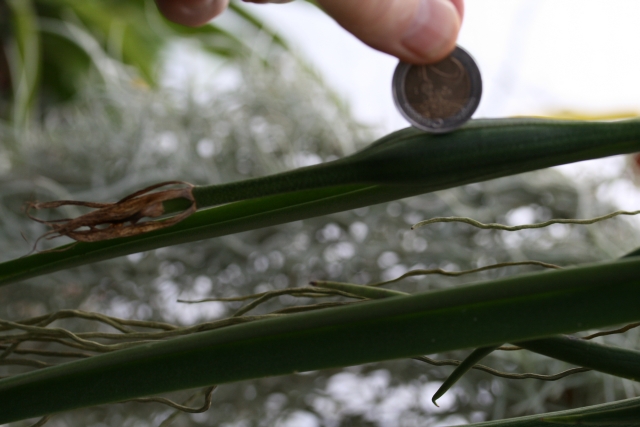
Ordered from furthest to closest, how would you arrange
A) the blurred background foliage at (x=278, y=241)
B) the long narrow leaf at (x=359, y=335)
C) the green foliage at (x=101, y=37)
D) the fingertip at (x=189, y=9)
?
the green foliage at (x=101, y=37) → the blurred background foliage at (x=278, y=241) → the fingertip at (x=189, y=9) → the long narrow leaf at (x=359, y=335)

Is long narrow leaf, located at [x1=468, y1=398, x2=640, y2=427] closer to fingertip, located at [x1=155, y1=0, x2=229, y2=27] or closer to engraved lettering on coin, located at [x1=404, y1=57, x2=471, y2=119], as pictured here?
engraved lettering on coin, located at [x1=404, y1=57, x2=471, y2=119]

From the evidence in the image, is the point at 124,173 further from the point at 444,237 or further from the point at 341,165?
the point at 341,165

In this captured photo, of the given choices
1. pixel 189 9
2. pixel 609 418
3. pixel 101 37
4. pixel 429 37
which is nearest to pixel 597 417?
pixel 609 418

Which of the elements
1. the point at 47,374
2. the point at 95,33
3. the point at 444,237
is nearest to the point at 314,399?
Answer: the point at 444,237

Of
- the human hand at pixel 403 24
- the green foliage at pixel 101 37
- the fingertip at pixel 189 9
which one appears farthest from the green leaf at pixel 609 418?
the green foliage at pixel 101 37

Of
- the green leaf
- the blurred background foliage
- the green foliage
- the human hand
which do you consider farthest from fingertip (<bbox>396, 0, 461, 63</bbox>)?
the green foliage

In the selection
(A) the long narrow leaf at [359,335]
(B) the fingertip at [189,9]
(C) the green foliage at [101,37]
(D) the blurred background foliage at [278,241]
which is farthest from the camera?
(C) the green foliage at [101,37]

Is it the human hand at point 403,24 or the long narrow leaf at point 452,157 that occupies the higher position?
the human hand at point 403,24

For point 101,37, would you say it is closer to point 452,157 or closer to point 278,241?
point 278,241

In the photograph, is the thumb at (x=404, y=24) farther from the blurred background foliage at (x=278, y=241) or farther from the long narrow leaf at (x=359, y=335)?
the blurred background foliage at (x=278, y=241)
